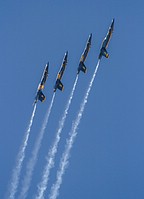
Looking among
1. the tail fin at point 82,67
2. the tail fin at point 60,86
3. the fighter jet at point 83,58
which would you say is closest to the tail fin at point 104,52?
the fighter jet at point 83,58

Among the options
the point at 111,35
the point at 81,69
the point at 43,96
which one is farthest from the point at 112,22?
the point at 43,96

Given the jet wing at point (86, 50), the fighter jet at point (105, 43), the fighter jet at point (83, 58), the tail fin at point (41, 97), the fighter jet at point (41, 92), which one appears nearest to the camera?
the fighter jet at point (41, 92)

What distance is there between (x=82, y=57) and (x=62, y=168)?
59.9ft

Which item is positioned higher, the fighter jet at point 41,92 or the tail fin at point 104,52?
the tail fin at point 104,52

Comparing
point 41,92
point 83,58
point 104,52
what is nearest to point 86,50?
point 83,58

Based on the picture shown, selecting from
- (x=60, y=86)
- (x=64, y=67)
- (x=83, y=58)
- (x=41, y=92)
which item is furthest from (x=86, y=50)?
(x=41, y=92)

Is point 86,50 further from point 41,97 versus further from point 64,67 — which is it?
point 41,97

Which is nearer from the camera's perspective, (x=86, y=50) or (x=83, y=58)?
(x=83, y=58)

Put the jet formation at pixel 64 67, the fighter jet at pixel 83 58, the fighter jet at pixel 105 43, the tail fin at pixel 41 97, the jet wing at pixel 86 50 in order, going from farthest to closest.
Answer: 1. the jet wing at pixel 86 50
2. the fighter jet at pixel 105 43
3. the fighter jet at pixel 83 58
4. the jet formation at pixel 64 67
5. the tail fin at pixel 41 97

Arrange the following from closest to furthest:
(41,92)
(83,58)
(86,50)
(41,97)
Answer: (41,97) < (41,92) < (83,58) < (86,50)

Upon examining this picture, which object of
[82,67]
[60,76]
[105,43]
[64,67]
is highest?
[105,43]

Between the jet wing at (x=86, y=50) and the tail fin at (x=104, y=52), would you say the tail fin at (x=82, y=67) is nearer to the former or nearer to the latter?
the jet wing at (x=86, y=50)

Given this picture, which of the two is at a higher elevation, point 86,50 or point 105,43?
point 105,43

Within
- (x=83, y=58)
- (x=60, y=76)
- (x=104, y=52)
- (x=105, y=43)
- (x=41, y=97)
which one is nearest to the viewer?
(x=41, y=97)
